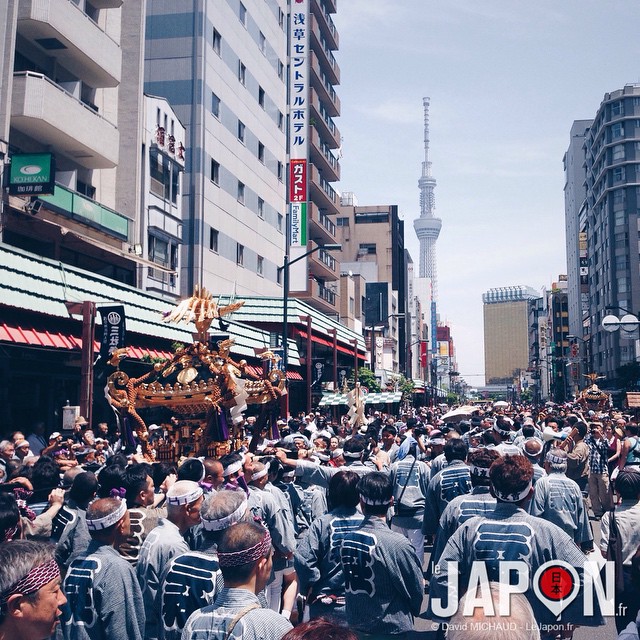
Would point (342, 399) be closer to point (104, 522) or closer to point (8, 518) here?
point (8, 518)

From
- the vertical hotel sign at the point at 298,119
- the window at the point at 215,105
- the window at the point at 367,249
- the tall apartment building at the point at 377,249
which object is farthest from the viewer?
the window at the point at 367,249

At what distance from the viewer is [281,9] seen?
4741 centimetres

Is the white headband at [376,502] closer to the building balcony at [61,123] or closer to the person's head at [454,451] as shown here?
the person's head at [454,451]

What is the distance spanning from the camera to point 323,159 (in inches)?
2030

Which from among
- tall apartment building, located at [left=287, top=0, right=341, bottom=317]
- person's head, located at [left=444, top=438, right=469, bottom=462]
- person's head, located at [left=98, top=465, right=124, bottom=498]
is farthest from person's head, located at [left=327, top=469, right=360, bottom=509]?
tall apartment building, located at [left=287, top=0, right=341, bottom=317]

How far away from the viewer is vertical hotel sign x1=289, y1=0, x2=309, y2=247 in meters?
43.4

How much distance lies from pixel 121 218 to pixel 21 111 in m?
5.66

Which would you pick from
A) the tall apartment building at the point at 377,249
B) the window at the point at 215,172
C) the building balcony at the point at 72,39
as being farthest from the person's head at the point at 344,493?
the tall apartment building at the point at 377,249

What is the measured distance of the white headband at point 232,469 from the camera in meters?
7.08

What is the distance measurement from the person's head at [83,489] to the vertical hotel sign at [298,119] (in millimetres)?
37522

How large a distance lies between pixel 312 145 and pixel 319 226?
17.5 ft

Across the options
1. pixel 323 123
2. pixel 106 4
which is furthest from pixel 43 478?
pixel 323 123

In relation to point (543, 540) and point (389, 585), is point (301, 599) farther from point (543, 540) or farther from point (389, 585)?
point (543, 540)

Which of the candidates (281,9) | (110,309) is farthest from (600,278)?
(110,309)
